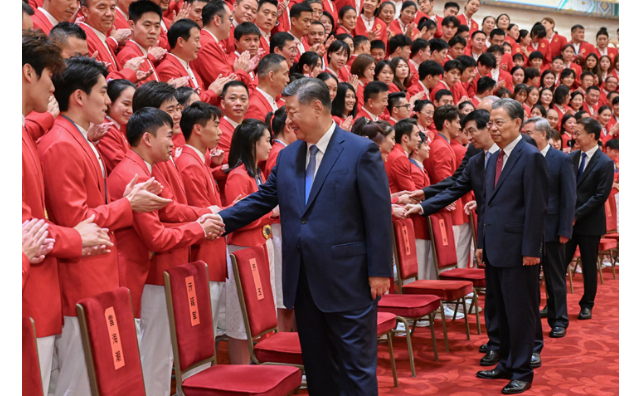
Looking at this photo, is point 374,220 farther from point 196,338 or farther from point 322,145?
point 196,338

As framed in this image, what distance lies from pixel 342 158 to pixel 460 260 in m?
3.35

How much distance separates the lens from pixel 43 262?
6.93 ft

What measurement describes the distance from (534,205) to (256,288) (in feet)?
5.36

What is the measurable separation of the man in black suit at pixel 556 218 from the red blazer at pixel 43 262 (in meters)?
3.43

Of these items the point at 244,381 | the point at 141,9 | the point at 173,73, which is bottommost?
the point at 244,381

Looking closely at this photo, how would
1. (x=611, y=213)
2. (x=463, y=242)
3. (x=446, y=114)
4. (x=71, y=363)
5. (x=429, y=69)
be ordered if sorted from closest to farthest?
(x=71, y=363), (x=463, y=242), (x=446, y=114), (x=611, y=213), (x=429, y=69)

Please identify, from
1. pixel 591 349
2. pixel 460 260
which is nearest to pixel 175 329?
pixel 591 349

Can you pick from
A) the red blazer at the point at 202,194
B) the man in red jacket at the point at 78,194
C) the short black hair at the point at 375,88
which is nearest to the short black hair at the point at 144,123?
the man in red jacket at the point at 78,194

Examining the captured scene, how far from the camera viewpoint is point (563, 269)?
478 cm

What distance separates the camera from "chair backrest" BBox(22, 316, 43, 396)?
176cm

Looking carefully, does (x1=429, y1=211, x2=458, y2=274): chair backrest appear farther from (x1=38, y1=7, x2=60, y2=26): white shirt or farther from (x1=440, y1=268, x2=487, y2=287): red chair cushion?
(x1=38, y1=7, x2=60, y2=26): white shirt

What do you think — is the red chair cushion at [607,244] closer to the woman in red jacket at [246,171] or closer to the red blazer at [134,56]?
the woman in red jacket at [246,171]

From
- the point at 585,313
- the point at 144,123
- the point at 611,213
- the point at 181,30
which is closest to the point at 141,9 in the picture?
the point at 181,30

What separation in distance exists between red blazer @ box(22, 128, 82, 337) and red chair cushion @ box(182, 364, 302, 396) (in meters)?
0.57
